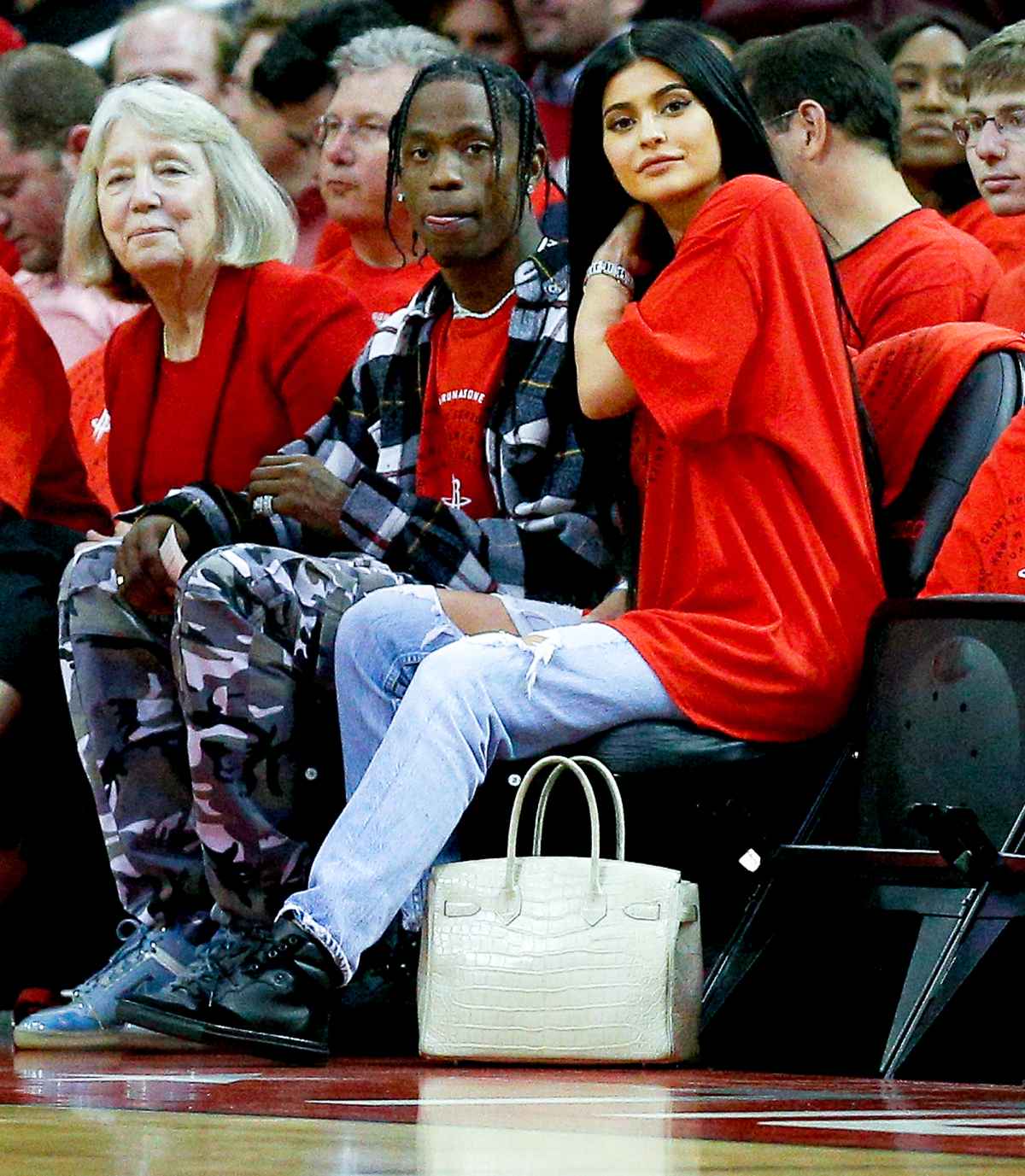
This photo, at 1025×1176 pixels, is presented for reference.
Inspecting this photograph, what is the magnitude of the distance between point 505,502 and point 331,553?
0.88 feet

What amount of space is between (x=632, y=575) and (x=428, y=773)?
22.8 inches

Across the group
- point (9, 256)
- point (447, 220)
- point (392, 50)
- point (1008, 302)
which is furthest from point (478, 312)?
point (9, 256)

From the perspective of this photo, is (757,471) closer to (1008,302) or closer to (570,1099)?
(1008,302)

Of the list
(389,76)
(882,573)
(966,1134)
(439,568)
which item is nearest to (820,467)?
(882,573)

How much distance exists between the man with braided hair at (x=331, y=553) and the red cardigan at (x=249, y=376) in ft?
0.56

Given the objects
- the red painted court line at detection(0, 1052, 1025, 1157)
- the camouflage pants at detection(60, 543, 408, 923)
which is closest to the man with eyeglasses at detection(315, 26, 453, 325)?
the camouflage pants at detection(60, 543, 408, 923)

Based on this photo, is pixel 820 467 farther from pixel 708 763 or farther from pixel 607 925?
pixel 607 925

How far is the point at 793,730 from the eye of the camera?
10.1ft

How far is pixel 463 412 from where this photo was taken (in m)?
3.61

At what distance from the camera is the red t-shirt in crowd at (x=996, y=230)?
4.22m

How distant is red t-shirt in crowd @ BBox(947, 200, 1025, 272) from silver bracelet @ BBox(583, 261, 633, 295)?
95cm

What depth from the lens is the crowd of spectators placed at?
9.93ft

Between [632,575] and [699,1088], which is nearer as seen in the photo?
[699,1088]

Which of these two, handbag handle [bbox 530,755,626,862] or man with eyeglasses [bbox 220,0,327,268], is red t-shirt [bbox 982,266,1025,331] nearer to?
handbag handle [bbox 530,755,626,862]
